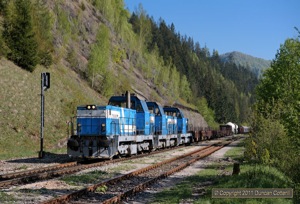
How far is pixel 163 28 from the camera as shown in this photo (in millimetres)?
166125

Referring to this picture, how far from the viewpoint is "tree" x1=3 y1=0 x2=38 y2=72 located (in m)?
39.2

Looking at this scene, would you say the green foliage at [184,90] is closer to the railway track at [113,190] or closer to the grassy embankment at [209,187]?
the railway track at [113,190]

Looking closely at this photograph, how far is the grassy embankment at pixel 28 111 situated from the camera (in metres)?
29.3

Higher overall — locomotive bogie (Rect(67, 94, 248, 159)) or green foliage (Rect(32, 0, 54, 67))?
green foliage (Rect(32, 0, 54, 67))

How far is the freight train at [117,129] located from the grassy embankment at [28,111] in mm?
5225

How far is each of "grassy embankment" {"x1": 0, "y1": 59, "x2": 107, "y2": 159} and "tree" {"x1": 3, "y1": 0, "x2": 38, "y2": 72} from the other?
1.18 m

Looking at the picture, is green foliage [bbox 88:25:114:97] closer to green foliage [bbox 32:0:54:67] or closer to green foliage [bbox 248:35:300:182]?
green foliage [bbox 32:0:54:67]

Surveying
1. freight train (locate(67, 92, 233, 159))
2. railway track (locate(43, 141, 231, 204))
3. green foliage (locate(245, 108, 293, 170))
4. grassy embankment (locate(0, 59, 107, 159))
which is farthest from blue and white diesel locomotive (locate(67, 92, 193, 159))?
green foliage (locate(245, 108, 293, 170))

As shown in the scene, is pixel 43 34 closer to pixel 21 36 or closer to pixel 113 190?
pixel 21 36

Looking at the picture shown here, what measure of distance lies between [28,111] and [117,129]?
14.4m

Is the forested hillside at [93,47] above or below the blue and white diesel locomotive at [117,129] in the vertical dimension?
above

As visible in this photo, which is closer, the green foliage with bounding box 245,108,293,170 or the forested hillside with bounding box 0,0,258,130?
the green foliage with bounding box 245,108,293,170

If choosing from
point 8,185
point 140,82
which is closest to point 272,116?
point 8,185

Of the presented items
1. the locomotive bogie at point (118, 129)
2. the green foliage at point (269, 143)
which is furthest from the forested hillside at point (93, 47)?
the locomotive bogie at point (118, 129)
